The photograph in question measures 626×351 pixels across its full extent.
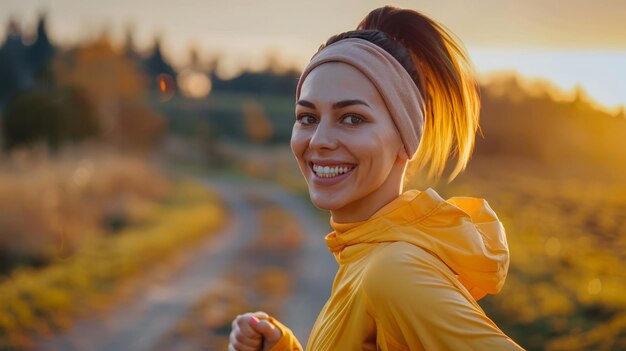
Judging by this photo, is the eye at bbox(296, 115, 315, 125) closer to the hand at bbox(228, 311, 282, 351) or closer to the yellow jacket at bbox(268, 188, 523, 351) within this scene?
the yellow jacket at bbox(268, 188, 523, 351)

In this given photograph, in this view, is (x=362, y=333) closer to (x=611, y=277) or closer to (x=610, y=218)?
(x=611, y=277)

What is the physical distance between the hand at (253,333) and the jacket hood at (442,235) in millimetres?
318

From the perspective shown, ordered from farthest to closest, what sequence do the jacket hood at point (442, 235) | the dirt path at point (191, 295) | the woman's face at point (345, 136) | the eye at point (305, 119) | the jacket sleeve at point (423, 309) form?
the dirt path at point (191, 295) → the eye at point (305, 119) → the woman's face at point (345, 136) → the jacket hood at point (442, 235) → the jacket sleeve at point (423, 309)

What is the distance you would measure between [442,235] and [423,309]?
249 mm

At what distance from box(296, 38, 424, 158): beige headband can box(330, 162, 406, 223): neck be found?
0.08m

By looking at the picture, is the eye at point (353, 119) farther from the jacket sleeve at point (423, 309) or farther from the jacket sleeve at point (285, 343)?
the jacket sleeve at point (285, 343)

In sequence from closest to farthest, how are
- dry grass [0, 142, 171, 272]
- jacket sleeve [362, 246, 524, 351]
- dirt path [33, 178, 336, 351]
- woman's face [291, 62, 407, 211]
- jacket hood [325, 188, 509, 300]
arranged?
jacket sleeve [362, 246, 524, 351], jacket hood [325, 188, 509, 300], woman's face [291, 62, 407, 211], dirt path [33, 178, 336, 351], dry grass [0, 142, 171, 272]

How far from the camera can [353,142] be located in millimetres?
1683

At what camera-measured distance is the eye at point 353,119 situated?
170 centimetres

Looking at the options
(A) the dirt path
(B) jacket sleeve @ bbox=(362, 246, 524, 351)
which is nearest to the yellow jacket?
(B) jacket sleeve @ bbox=(362, 246, 524, 351)

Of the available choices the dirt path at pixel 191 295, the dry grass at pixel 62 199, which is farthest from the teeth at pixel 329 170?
the dry grass at pixel 62 199

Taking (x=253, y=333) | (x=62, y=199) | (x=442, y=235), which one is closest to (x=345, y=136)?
(x=442, y=235)

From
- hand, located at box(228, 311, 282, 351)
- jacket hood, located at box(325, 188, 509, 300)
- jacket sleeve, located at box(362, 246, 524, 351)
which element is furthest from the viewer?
hand, located at box(228, 311, 282, 351)

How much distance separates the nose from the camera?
1705 mm
